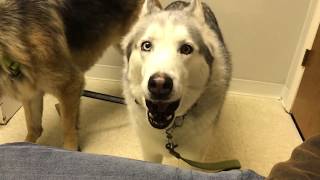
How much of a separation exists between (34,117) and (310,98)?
4.77ft

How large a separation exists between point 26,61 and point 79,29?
0.35 meters

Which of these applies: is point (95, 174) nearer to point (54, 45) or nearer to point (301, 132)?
point (54, 45)

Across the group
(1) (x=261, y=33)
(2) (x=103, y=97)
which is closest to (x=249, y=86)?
(1) (x=261, y=33)

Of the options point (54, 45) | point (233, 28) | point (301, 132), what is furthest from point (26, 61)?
point (301, 132)

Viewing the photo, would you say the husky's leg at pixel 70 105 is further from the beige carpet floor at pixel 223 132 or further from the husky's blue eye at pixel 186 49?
the husky's blue eye at pixel 186 49

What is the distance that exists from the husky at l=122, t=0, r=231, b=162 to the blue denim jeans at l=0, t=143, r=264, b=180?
0.27 meters

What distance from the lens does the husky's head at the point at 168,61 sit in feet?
3.13

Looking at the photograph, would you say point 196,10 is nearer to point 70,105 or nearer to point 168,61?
point 168,61

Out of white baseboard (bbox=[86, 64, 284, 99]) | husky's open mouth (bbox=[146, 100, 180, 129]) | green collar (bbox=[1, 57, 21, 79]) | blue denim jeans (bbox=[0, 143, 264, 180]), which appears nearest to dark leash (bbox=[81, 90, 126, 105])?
white baseboard (bbox=[86, 64, 284, 99])

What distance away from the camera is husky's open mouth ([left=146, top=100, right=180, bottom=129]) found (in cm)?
105

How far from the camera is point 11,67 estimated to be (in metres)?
1.29

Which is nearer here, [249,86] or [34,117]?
[34,117]

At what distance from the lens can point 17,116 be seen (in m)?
1.91

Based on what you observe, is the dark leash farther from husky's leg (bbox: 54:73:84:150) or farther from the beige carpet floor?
husky's leg (bbox: 54:73:84:150)
